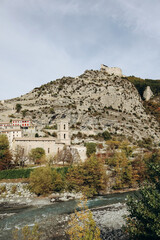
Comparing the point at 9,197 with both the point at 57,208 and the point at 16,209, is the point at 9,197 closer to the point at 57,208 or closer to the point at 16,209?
the point at 16,209

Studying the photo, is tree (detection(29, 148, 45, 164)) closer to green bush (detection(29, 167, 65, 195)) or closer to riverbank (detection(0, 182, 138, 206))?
riverbank (detection(0, 182, 138, 206))

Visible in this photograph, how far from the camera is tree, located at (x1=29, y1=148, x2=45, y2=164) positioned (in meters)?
47.2

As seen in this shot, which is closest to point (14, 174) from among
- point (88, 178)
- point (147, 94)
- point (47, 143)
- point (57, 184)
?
Result: point (57, 184)

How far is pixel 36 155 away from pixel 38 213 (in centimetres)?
2611

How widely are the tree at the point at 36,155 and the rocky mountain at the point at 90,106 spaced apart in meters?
23.9

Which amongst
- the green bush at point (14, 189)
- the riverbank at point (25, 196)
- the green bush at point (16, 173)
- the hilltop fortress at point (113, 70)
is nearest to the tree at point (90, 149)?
the green bush at point (16, 173)

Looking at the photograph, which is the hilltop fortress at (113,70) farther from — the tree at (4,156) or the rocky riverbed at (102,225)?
the rocky riverbed at (102,225)

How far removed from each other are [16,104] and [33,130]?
28.4 meters

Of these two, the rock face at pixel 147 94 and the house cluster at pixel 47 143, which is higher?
the rock face at pixel 147 94

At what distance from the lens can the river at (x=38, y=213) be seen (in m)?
18.8

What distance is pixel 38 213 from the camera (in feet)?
73.9

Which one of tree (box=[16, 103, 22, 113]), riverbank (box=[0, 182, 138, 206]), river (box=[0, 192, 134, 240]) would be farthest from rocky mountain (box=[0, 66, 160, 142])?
river (box=[0, 192, 134, 240])

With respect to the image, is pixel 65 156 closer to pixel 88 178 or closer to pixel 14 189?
pixel 88 178

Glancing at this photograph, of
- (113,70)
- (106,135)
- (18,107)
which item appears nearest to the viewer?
(106,135)
